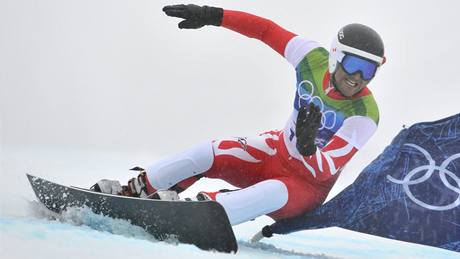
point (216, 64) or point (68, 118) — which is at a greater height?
point (216, 64)

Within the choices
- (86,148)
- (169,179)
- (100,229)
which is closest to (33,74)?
(86,148)

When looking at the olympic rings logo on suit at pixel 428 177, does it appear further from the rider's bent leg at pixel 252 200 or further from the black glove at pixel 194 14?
the black glove at pixel 194 14

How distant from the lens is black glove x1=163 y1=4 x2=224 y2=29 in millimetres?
3924

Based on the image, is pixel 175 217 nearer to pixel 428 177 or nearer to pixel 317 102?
pixel 317 102

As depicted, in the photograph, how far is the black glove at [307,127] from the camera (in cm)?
303

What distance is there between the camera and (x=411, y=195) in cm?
364

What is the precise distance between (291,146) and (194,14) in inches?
36.0

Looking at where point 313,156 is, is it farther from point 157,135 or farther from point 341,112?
point 157,135

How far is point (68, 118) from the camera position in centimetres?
627

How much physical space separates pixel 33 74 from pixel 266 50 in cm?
232

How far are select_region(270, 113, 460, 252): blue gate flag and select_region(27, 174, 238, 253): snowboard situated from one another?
0.74 metres

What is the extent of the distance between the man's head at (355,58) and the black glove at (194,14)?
2.43ft

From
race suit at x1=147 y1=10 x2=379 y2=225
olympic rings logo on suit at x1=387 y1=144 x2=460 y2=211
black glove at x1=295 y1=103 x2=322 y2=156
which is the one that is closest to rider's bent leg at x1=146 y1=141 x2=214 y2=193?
race suit at x1=147 y1=10 x2=379 y2=225

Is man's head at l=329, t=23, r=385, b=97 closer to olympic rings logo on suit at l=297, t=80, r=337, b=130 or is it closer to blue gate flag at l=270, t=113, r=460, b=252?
olympic rings logo on suit at l=297, t=80, r=337, b=130
